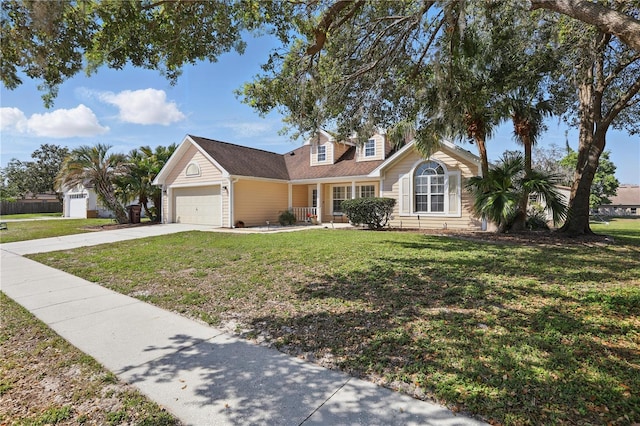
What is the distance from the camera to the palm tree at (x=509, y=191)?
11.0 m

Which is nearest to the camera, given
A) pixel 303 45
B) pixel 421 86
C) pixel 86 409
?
pixel 86 409

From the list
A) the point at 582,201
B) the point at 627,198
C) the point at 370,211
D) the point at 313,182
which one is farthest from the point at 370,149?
the point at 627,198

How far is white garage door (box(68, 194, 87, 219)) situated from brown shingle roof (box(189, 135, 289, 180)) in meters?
18.7

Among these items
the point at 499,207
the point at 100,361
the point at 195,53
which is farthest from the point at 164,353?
the point at 499,207

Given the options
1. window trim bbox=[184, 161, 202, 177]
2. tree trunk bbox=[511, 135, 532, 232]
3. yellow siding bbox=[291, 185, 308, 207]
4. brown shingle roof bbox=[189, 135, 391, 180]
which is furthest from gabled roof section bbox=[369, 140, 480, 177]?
window trim bbox=[184, 161, 202, 177]

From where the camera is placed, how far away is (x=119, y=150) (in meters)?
19.6

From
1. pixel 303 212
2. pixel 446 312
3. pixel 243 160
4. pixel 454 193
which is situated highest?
pixel 243 160

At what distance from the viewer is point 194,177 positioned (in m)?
18.7

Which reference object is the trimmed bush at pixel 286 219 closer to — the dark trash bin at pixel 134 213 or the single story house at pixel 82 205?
the dark trash bin at pixel 134 213

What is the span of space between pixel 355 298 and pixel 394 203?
34.2 ft

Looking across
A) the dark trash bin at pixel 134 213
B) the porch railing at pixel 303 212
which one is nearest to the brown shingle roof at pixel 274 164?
the porch railing at pixel 303 212

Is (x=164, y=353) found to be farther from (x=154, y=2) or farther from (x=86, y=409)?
(x=154, y=2)

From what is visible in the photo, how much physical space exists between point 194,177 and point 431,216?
43.6ft

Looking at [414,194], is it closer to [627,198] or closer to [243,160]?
[243,160]
